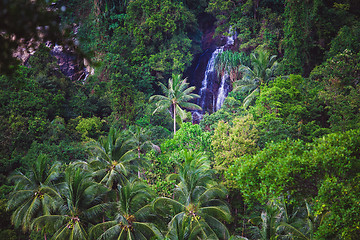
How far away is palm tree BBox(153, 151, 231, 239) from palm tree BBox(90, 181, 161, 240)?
799 millimetres

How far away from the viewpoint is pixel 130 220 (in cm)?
1370

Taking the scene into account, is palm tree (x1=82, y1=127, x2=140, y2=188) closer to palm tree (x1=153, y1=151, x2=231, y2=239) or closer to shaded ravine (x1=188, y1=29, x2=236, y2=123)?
palm tree (x1=153, y1=151, x2=231, y2=239)

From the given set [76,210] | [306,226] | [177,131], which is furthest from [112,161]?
[306,226]

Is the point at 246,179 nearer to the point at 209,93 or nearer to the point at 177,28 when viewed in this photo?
the point at 209,93

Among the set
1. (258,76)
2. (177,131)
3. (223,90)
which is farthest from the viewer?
(223,90)

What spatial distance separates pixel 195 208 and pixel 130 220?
313cm

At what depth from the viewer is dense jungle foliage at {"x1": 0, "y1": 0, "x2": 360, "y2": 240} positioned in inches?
360

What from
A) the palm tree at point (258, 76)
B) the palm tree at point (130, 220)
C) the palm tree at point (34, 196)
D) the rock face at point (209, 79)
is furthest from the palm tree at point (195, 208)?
the rock face at point (209, 79)

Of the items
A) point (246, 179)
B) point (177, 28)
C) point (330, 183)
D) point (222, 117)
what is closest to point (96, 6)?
point (177, 28)

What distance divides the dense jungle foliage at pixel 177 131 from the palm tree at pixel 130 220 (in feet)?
0.21

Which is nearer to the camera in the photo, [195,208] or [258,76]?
[195,208]

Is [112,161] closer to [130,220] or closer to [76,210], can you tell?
[76,210]

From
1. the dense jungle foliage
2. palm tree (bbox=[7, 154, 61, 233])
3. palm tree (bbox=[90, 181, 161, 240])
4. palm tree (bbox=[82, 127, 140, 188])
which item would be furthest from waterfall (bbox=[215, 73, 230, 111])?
palm tree (bbox=[7, 154, 61, 233])

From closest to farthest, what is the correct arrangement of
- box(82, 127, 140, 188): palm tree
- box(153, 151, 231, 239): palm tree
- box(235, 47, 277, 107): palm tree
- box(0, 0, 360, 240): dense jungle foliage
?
box(0, 0, 360, 240): dense jungle foliage < box(153, 151, 231, 239): palm tree < box(82, 127, 140, 188): palm tree < box(235, 47, 277, 107): palm tree
